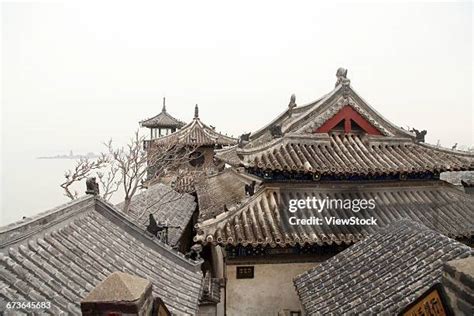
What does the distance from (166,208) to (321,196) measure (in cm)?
1135

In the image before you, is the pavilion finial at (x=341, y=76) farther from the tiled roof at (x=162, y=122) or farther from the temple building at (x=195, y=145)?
the tiled roof at (x=162, y=122)

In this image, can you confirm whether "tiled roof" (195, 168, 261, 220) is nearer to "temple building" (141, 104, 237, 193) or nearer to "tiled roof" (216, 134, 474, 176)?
"tiled roof" (216, 134, 474, 176)

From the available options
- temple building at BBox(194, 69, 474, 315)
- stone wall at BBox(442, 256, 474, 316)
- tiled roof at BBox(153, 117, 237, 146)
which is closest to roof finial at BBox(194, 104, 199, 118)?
tiled roof at BBox(153, 117, 237, 146)

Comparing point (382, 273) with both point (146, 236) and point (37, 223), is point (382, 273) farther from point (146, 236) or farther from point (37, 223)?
point (37, 223)

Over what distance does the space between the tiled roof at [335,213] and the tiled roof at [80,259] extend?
1.50 metres

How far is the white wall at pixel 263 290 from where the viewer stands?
1034 centimetres

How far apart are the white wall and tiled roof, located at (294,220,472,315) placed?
6.70 feet

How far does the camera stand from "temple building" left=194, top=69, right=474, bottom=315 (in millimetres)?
10180

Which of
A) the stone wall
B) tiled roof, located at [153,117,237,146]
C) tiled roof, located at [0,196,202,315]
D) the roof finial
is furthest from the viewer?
the roof finial

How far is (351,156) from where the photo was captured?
11500 mm

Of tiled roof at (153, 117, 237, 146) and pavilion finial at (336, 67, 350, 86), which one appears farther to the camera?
tiled roof at (153, 117, 237, 146)

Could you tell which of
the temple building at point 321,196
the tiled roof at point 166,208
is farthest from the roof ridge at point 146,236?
the tiled roof at point 166,208

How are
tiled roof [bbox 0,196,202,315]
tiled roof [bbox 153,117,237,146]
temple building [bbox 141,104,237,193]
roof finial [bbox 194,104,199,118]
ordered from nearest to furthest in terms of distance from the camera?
tiled roof [bbox 0,196,202,315], temple building [bbox 141,104,237,193], tiled roof [bbox 153,117,237,146], roof finial [bbox 194,104,199,118]

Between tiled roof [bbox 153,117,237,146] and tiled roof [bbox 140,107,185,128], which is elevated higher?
tiled roof [bbox 140,107,185,128]
